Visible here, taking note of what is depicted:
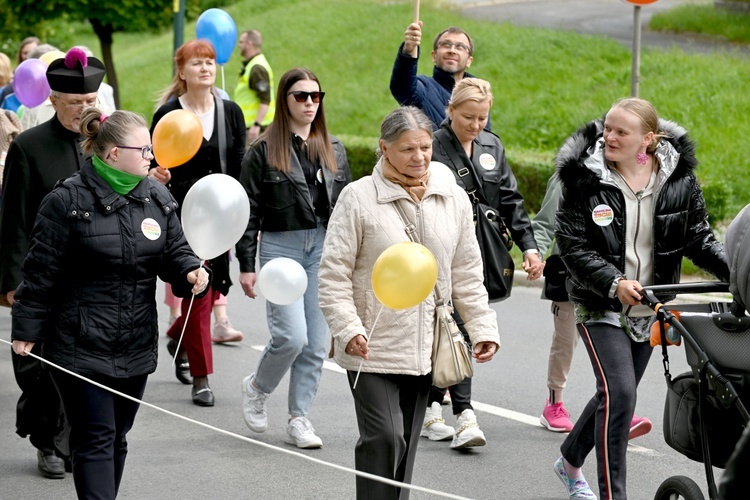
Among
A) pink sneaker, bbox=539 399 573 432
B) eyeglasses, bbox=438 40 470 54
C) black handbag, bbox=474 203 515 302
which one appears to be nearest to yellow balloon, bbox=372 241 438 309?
black handbag, bbox=474 203 515 302

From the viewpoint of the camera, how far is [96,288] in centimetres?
481

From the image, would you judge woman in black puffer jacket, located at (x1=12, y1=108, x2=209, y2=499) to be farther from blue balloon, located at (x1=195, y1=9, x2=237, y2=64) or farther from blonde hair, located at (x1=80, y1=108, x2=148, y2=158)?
blue balloon, located at (x1=195, y1=9, x2=237, y2=64)

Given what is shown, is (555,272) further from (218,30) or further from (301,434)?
(218,30)

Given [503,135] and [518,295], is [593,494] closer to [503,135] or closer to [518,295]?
[518,295]

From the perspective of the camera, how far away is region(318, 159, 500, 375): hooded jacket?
4.69 m

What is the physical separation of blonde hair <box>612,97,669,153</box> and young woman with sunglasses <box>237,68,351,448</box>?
6.03 ft

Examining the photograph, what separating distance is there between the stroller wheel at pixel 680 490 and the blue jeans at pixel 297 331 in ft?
7.35

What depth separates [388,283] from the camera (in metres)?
4.42

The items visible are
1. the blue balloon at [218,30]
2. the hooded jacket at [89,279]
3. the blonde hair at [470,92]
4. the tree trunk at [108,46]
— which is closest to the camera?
the hooded jacket at [89,279]

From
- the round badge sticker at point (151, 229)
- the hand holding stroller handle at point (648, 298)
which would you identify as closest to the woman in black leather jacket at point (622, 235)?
the hand holding stroller handle at point (648, 298)

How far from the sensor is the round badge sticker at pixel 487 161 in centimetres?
655

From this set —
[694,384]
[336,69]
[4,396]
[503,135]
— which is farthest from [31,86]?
[336,69]

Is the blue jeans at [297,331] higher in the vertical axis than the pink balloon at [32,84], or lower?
lower

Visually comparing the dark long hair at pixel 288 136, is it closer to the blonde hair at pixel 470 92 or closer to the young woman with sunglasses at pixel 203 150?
the blonde hair at pixel 470 92
